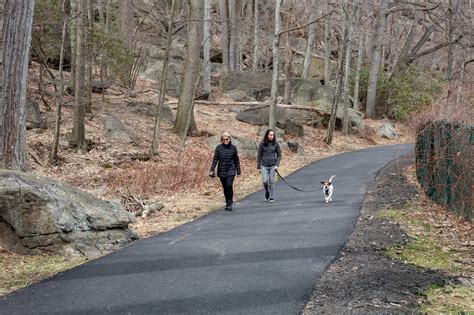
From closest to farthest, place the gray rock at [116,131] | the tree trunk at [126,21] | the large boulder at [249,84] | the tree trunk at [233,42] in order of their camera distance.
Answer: the gray rock at [116,131]
the tree trunk at [126,21]
the large boulder at [249,84]
the tree trunk at [233,42]

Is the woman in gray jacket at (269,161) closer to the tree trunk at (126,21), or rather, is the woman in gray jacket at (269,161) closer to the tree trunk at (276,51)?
the tree trunk at (276,51)

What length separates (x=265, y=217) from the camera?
10.8 meters

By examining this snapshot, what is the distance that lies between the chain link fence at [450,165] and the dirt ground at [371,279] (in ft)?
5.13

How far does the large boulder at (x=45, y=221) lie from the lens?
26.2 feet

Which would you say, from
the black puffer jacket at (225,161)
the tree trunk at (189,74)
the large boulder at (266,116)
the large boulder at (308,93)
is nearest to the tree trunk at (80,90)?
the tree trunk at (189,74)

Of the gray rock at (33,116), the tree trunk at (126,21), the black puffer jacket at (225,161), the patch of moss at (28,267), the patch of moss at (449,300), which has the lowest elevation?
the patch of moss at (28,267)

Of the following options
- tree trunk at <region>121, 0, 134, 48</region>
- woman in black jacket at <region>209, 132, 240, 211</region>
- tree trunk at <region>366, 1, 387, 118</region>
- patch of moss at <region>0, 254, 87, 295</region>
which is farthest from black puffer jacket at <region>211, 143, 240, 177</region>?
tree trunk at <region>366, 1, 387, 118</region>

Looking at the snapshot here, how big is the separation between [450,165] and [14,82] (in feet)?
30.4

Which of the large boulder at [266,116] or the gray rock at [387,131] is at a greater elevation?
the large boulder at [266,116]

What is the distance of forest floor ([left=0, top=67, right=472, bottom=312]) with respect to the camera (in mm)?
6910

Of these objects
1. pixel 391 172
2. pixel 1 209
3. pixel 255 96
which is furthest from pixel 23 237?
pixel 255 96

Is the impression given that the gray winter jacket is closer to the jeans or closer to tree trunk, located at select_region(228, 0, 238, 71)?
the jeans

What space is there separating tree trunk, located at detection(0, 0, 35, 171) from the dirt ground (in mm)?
6654

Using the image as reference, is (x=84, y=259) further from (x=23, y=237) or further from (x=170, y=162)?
(x=170, y=162)
